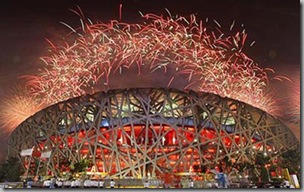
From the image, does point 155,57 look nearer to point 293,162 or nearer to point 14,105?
point 14,105

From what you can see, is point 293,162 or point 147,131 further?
point 147,131

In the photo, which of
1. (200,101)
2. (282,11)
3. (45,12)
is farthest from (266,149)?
(45,12)

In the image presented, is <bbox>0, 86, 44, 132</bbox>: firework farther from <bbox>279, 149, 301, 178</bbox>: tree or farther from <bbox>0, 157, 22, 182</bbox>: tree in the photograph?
<bbox>279, 149, 301, 178</bbox>: tree

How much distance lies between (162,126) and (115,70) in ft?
24.3

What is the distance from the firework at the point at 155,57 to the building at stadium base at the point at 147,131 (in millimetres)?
4047

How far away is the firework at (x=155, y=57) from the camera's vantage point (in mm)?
12430

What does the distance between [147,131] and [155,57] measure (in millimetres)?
7375

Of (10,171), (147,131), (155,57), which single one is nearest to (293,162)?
(155,57)

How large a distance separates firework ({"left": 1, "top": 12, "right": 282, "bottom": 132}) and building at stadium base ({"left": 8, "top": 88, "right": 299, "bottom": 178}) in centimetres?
405

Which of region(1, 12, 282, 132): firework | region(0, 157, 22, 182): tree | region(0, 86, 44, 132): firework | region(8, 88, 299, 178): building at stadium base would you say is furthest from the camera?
region(8, 88, 299, 178): building at stadium base

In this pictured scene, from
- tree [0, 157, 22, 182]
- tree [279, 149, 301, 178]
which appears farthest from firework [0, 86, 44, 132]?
tree [279, 149, 301, 178]

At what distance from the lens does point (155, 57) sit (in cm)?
1385

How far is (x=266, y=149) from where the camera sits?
18.3m

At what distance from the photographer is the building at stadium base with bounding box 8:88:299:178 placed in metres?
18.8
